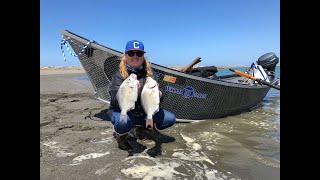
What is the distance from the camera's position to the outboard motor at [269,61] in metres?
10.4

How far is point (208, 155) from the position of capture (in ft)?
15.1

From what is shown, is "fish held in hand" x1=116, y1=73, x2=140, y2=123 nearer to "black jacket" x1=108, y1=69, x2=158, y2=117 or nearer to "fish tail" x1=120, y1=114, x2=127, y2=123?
"fish tail" x1=120, y1=114, x2=127, y2=123

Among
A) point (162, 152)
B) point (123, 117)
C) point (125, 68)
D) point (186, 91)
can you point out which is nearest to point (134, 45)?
point (125, 68)

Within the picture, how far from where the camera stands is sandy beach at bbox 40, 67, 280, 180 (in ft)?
12.6

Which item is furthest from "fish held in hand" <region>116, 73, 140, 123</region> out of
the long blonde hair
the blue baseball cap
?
the blue baseball cap

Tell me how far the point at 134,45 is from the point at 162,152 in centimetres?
180

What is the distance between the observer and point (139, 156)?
4.43m

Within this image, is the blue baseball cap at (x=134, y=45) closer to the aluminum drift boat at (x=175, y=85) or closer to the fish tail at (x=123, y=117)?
the fish tail at (x=123, y=117)

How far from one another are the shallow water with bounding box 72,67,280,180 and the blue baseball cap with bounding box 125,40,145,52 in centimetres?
168
